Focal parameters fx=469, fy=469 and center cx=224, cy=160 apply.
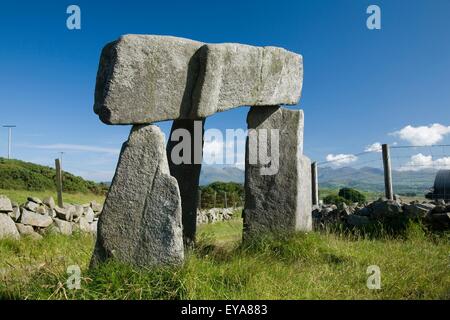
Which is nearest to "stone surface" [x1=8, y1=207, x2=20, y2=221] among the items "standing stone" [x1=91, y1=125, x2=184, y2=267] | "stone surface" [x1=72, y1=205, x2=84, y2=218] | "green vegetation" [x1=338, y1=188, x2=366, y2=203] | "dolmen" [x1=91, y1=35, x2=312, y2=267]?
"stone surface" [x1=72, y1=205, x2=84, y2=218]

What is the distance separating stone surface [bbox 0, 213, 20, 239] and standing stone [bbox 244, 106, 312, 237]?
437cm

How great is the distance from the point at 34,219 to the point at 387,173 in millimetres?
7734

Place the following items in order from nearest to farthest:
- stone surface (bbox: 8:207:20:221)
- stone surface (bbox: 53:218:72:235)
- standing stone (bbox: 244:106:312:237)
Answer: standing stone (bbox: 244:106:312:237)
stone surface (bbox: 8:207:20:221)
stone surface (bbox: 53:218:72:235)

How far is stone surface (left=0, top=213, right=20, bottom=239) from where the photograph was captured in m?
8.55

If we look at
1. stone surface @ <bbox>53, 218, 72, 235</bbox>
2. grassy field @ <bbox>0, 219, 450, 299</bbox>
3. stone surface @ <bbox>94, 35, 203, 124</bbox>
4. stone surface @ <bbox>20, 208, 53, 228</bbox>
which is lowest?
grassy field @ <bbox>0, 219, 450, 299</bbox>

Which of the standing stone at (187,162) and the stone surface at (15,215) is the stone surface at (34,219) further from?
the standing stone at (187,162)

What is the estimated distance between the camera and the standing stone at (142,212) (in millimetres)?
5398

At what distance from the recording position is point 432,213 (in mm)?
9234

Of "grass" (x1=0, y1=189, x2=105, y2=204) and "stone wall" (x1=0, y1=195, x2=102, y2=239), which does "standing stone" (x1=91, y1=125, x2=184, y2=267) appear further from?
"grass" (x1=0, y1=189, x2=105, y2=204)

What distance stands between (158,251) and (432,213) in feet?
20.3

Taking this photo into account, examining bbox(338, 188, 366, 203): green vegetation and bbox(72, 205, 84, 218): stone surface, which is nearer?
bbox(72, 205, 84, 218): stone surface
